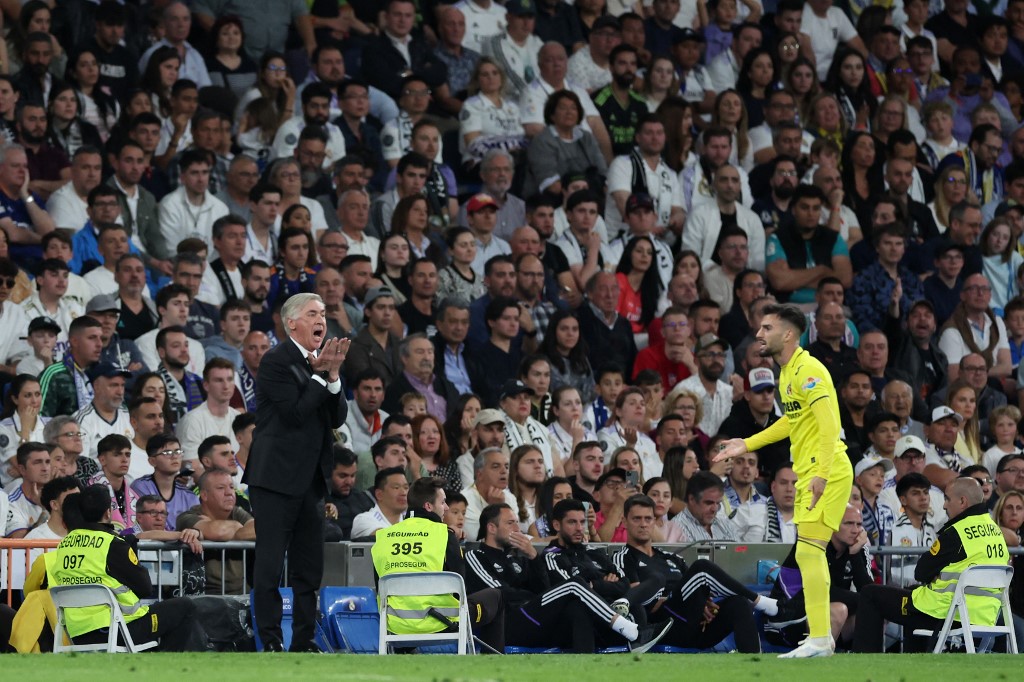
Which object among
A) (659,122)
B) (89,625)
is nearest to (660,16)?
(659,122)

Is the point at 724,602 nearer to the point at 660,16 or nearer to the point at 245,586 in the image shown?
the point at 245,586

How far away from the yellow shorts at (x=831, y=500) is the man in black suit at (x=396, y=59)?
377 inches

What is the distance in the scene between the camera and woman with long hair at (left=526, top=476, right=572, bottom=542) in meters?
13.5

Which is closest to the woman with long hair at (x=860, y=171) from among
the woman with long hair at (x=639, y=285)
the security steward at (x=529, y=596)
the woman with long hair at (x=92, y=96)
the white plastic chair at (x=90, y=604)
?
the woman with long hair at (x=639, y=285)

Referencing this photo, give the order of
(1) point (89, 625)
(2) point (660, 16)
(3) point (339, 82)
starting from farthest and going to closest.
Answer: (2) point (660, 16) < (3) point (339, 82) < (1) point (89, 625)

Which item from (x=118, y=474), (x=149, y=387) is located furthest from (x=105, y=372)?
(x=118, y=474)

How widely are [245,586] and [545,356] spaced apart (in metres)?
4.80

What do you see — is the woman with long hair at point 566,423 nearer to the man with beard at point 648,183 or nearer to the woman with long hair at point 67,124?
the man with beard at point 648,183

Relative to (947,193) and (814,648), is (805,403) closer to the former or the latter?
(814,648)

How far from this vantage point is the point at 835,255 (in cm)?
1888

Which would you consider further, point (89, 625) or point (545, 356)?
point (545, 356)

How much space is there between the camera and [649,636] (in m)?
12.8

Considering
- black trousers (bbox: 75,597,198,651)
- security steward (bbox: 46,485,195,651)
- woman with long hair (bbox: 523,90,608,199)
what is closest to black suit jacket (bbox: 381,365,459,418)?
woman with long hair (bbox: 523,90,608,199)

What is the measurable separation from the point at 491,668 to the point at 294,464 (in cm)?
171
